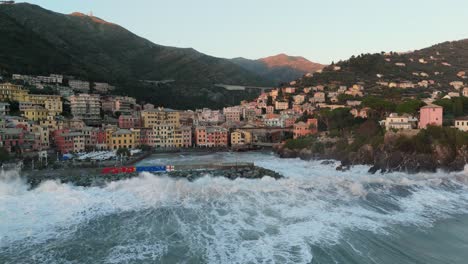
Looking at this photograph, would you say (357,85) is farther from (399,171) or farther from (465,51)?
(399,171)

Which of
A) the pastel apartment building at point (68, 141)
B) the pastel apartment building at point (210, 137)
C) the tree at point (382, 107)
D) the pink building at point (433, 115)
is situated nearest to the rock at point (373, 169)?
the pink building at point (433, 115)

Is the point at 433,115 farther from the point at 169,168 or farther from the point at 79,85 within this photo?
the point at 79,85

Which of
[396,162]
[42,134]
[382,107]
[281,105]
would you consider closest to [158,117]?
[42,134]

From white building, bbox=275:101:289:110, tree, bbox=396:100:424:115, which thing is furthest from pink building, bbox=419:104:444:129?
white building, bbox=275:101:289:110

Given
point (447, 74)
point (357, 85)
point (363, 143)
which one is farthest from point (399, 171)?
point (447, 74)

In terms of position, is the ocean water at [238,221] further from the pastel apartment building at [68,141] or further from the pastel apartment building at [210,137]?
the pastel apartment building at [210,137]

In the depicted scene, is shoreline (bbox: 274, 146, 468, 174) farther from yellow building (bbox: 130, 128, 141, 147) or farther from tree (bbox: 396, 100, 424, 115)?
yellow building (bbox: 130, 128, 141, 147)
